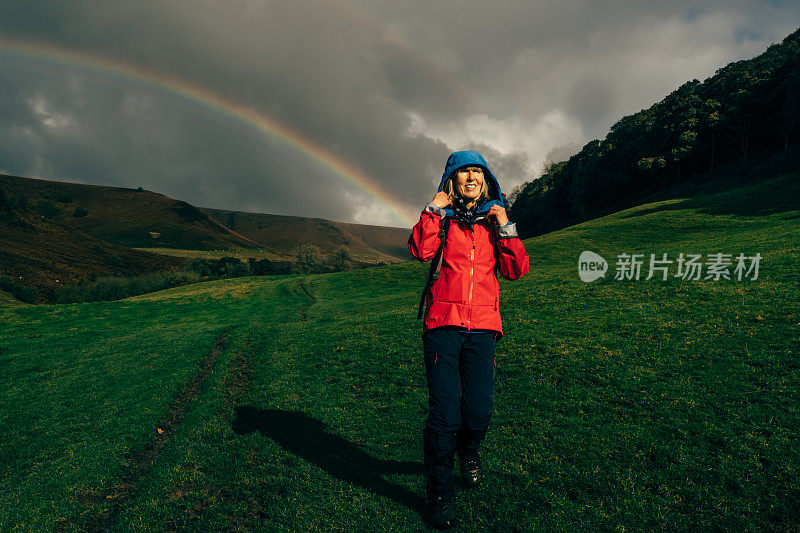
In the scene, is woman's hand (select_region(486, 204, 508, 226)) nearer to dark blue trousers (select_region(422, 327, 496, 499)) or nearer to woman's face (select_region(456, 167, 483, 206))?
woman's face (select_region(456, 167, 483, 206))

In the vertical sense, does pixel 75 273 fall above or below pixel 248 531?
below

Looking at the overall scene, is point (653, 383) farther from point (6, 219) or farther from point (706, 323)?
point (6, 219)

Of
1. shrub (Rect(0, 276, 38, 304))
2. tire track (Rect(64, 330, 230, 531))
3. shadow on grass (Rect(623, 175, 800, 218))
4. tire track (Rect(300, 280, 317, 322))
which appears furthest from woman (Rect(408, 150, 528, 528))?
shrub (Rect(0, 276, 38, 304))

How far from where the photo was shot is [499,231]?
4914mm

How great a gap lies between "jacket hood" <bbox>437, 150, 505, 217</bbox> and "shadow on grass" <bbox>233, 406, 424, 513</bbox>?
154 inches

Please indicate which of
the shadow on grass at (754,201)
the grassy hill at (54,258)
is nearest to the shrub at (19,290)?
the grassy hill at (54,258)

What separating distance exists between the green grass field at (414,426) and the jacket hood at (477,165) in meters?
3.76

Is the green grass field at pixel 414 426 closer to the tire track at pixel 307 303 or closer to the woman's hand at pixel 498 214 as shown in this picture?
the woman's hand at pixel 498 214

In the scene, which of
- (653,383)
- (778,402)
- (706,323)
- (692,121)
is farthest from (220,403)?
(692,121)

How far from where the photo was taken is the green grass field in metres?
4.99

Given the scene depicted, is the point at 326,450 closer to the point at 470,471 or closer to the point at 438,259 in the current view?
the point at 470,471

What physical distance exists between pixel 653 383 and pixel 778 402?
1834 mm

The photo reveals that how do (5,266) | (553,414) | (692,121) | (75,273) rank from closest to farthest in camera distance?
(553,414) < (692,121) < (5,266) < (75,273)

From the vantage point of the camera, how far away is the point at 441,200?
497 centimetres
